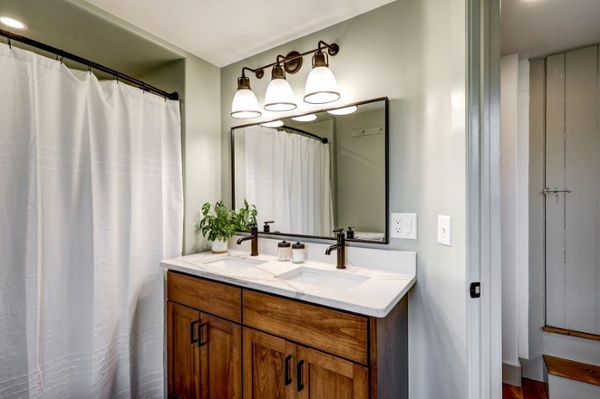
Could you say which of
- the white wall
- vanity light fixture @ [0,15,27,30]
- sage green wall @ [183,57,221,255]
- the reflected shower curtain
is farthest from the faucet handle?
vanity light fixture @ [0,15,27,30]

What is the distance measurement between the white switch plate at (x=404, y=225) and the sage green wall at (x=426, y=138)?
26 mm

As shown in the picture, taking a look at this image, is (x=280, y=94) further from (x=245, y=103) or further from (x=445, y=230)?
(x=445, y=230)

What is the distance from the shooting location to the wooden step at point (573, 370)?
176cm

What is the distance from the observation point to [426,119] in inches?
53.0

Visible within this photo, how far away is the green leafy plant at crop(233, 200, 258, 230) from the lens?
200 cm

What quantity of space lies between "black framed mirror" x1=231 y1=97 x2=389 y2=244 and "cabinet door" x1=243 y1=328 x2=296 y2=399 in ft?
2.14

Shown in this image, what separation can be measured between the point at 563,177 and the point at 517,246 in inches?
22.6

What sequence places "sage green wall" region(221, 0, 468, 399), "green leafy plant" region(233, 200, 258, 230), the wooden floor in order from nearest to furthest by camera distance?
"sage green wall" region(221, 0, 468, 399)
the wooden floor
"green leafy plant" region(233, 200, 258, 230)

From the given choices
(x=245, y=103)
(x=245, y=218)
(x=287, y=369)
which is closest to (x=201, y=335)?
(x=287, y=369)

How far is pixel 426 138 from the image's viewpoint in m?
1.35

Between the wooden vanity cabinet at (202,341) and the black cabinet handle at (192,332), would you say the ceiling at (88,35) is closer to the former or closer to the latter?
the wooden vanity cabinet at (202,341)

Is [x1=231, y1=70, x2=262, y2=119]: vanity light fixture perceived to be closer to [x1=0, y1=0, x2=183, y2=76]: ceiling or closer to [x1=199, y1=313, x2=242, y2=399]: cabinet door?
[x1=0, y1=0, x2=183, y2=76]: ceiling

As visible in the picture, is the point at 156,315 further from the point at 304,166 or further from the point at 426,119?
the point at 426,119

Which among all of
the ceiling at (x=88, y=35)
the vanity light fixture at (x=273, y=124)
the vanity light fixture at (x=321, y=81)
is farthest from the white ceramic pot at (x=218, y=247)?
the ceiling at (x=88, y=35)
